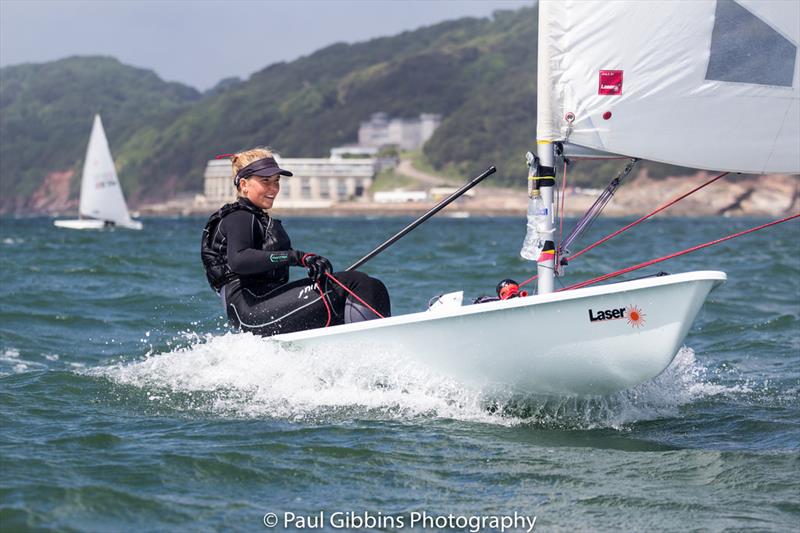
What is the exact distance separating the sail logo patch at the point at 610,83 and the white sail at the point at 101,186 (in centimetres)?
4081

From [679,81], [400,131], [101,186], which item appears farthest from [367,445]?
[400,131]

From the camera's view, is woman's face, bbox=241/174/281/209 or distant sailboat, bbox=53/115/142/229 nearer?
woman's face, bbox=241/174/281/209

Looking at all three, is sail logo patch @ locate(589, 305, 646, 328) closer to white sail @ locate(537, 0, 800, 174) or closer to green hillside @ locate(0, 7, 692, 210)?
white sail @ locate(537, 0, 800, 174)

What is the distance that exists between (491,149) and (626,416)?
124 meters

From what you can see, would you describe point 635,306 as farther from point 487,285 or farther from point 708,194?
point 708,194

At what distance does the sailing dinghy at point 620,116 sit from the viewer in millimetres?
5566

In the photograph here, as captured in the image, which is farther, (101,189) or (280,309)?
(101,189)

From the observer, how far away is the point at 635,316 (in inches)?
208

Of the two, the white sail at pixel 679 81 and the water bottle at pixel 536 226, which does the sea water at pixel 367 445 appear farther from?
the white sail at pixel 679 81

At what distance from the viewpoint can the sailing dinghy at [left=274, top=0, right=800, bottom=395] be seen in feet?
18.3

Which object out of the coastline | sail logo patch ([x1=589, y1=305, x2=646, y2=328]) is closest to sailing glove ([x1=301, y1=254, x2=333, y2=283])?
sail logo patch ([x1=589, y1=305, x2=646, y2=328])

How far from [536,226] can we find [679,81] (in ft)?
3.60

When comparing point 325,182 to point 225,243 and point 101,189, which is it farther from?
point 225,243

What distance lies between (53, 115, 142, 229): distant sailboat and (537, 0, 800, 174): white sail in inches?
1603
